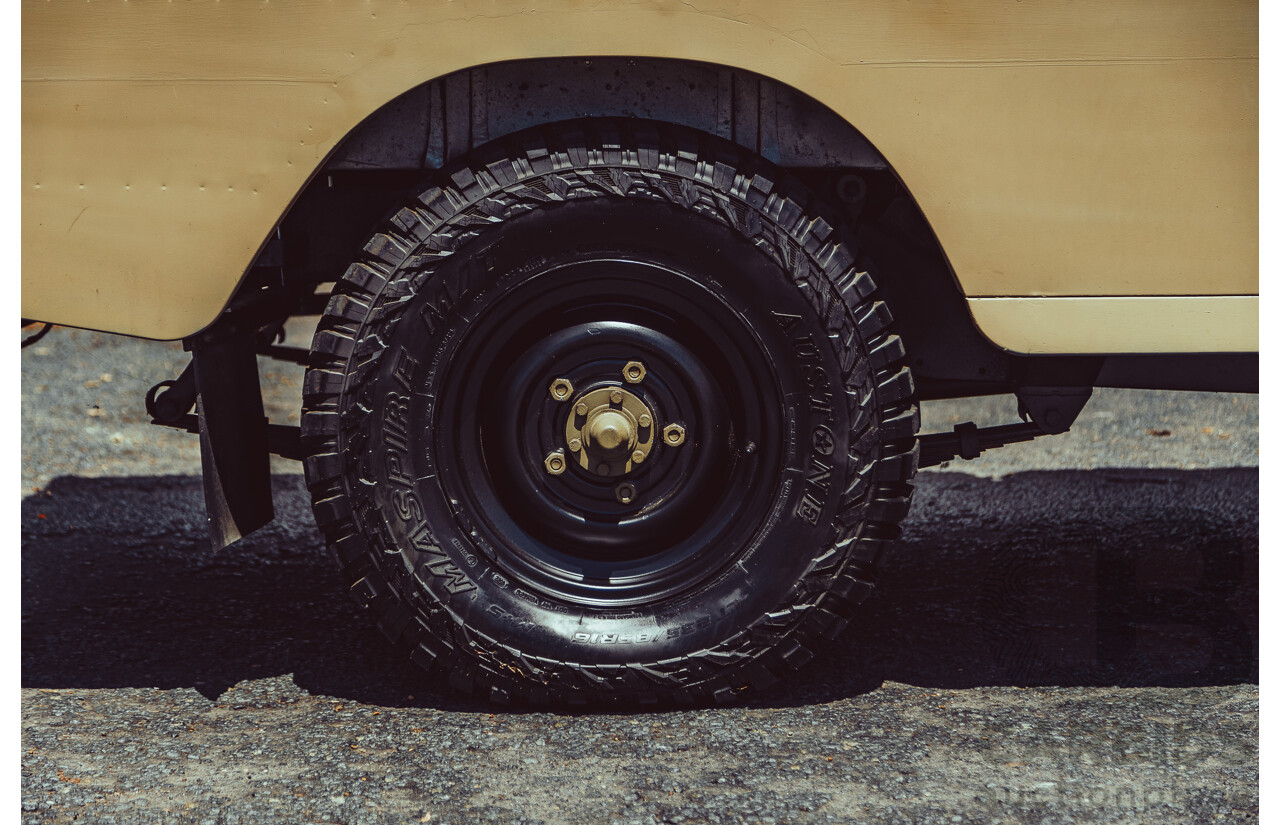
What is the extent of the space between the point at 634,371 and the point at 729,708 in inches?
31.4

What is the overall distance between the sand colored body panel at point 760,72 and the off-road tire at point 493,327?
0.23m

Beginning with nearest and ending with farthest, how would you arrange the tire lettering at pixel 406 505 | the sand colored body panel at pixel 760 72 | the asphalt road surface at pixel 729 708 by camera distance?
the asphalt road surface at pixel 729 708 → the sand colored body panel at pixel 760 72 → the tire lettering at pixel 406 505

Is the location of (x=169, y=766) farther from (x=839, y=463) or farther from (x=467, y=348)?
(x=839, y=463)

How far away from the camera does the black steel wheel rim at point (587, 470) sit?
2754 mm

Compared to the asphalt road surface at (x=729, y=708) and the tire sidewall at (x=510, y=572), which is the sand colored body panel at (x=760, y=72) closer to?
the tire sidewall at (x=510, y=572)

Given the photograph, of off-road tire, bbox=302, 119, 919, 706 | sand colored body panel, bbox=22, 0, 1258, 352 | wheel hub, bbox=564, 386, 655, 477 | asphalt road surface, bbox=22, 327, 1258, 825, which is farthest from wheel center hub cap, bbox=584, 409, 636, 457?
sand colored body panel, bbox=22, 0, 1258, 352

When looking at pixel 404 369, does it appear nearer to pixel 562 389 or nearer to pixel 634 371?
pixel 562 389

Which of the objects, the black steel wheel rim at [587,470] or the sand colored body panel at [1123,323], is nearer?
the sand colored body panel at [1123,323]

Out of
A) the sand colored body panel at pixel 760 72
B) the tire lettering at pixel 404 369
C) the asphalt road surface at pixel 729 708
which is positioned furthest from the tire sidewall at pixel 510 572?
the sand colored body panel at pixel 760 72

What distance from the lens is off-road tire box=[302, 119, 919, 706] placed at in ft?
8.66

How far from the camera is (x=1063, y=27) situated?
8.22 feet

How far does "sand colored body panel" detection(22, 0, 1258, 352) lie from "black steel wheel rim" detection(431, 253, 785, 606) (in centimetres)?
53

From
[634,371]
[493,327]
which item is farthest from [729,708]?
[493,327]

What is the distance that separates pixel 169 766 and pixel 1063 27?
241 cm
